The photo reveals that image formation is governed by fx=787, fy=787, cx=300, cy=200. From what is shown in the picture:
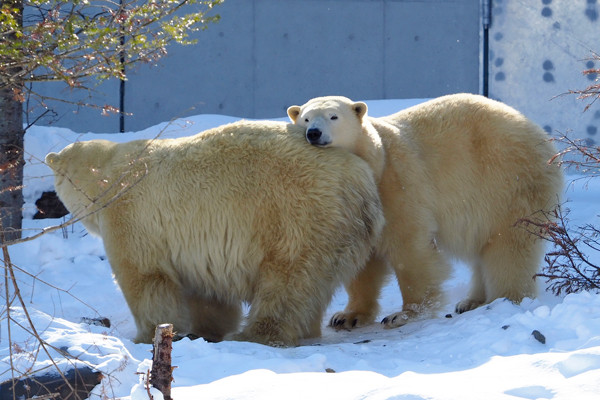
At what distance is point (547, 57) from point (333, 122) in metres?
6.26

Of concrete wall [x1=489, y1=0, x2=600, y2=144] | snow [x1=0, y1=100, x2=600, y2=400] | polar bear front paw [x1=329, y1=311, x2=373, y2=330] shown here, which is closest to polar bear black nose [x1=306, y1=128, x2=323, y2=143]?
snow [x1=0, y1=100, x2=600, y2=400]

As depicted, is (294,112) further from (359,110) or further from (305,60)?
(305,60)

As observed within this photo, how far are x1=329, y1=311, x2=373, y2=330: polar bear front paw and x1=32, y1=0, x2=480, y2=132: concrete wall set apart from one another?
6.02 metres

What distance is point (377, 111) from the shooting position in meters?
9.29

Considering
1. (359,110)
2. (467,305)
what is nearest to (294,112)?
(359,110)

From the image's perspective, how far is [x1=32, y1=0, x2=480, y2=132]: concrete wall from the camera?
11023 millimetres

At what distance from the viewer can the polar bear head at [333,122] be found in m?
4.75

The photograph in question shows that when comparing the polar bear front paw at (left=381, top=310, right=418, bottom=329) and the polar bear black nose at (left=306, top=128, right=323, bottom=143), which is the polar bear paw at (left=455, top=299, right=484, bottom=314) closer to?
the polar bear front paw at (left=381, top=310, right=418, bottom=329)

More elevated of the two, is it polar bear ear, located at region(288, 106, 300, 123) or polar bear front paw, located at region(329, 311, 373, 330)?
polar bear ear, located at region(288, 106, 300, 123)

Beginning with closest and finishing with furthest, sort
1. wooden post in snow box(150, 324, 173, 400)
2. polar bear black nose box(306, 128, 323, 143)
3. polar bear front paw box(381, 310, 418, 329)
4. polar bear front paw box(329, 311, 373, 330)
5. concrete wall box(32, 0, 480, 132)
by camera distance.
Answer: wooden post in snow box(150, 324, 173, 400)
polar bear black nose box(306, 128, 323, 143)
polar bear front paw box(381, 310, 418, 329)
polar bear front paw box(329, 311, 373, 330)
concrete wall box(32, 0, 480, 132)

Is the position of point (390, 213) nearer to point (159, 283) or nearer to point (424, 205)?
point (424, 205)

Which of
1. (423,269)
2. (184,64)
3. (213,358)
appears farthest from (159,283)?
(184,64)

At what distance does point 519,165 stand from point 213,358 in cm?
260

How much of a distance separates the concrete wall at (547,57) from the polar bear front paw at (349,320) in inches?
223
